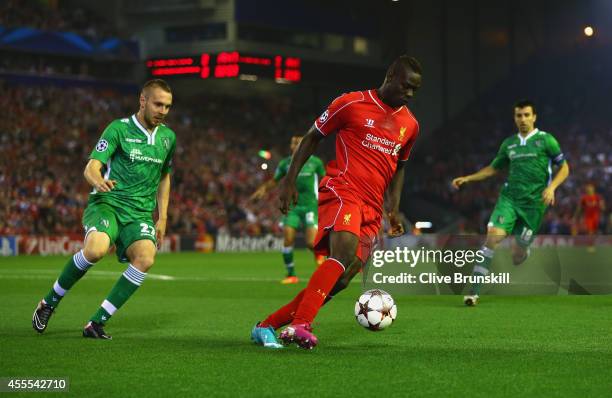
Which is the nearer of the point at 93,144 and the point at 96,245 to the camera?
the point at 96,245

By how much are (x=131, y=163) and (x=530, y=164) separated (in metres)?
6.00

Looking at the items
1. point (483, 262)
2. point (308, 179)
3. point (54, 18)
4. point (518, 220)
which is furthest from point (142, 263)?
point (54, 18)

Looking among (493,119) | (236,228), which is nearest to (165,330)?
(236,228)

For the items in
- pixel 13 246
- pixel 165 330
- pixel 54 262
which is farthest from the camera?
pixel 13 246

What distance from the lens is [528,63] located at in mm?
52625

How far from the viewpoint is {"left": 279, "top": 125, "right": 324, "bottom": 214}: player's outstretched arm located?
7.41 metres

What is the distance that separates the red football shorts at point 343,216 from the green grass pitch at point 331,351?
83cm

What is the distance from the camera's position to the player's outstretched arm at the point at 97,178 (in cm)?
816

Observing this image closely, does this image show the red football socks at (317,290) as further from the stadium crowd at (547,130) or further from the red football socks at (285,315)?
the stadium crowd at (547,130)

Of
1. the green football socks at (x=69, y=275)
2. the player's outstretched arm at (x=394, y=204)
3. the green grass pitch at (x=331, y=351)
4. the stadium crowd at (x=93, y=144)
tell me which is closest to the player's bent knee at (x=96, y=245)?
the green football socks at (x=69, y=275)

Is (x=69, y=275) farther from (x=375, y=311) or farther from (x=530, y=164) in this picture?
(x=530, y=164)

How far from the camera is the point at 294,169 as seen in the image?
24.9 ft

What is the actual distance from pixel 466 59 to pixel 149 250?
45088 mm

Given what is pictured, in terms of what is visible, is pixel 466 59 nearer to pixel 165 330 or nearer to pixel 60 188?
pixel 60 188
